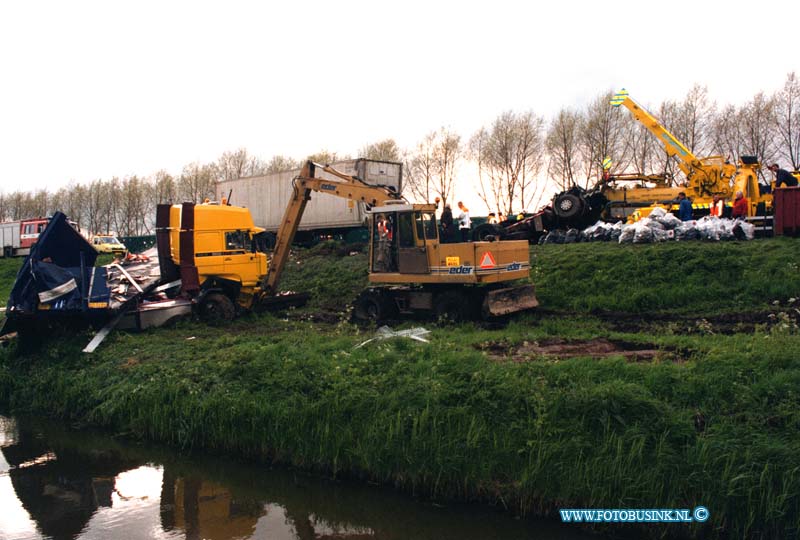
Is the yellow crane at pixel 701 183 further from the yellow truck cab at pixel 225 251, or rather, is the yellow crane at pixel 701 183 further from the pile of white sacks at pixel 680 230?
the yellow truck cab at pixel 225 251

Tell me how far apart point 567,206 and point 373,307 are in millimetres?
9612

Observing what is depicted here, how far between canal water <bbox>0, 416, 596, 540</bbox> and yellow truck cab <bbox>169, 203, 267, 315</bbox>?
6631mm

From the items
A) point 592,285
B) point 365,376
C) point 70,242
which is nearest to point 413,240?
point 592,285

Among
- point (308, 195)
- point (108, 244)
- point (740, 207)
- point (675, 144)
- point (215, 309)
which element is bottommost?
point (215, 309)

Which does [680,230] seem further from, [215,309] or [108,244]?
[108,244]

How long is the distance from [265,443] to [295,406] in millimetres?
649

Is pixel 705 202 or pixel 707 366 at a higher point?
pixel 705 202

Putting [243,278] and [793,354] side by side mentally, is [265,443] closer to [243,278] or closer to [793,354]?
[793,354]

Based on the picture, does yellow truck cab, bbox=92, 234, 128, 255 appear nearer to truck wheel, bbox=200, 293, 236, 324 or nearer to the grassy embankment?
truck wheel, bbox=200, 293, 236, 324

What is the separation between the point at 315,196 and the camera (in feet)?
94.6

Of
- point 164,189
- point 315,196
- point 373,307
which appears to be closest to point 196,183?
point 164,189

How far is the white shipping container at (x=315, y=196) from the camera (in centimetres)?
2595

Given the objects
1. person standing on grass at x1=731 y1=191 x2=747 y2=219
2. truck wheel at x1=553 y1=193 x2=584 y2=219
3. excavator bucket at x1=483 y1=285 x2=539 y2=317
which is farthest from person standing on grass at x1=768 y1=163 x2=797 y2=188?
excavator bucket at x1=483 y1=285 x2=539 y2=317

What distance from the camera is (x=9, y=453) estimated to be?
9414 mm
